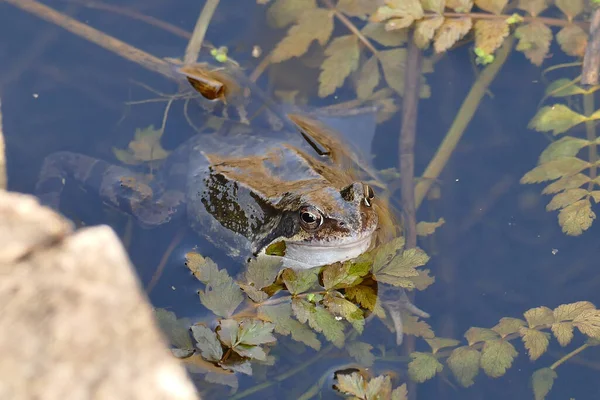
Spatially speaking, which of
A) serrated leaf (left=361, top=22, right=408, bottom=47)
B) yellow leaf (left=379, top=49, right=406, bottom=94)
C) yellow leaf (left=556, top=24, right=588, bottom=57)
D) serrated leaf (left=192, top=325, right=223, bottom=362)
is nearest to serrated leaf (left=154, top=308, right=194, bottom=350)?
serrated leaf (left=192, top=325, right=223, bottom=362)

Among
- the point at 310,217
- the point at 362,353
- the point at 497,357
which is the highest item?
the point at 310,217

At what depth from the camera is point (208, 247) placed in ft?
14.8

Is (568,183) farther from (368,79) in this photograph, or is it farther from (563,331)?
(368,79)

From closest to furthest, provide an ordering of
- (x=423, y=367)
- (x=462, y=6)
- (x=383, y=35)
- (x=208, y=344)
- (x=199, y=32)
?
(x=208, y=344), (x=423, y=367), (x=462, y=6), (x=383, y=35), (x=199, y=32)

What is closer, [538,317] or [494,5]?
[538,317]

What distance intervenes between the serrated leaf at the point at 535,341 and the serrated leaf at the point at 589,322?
0.66ft

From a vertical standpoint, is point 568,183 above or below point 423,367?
above

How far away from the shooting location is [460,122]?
4617 mm

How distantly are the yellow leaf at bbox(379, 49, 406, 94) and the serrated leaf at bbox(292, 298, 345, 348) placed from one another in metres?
2.06

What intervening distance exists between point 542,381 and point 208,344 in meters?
2.02

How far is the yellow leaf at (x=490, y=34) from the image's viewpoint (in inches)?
179

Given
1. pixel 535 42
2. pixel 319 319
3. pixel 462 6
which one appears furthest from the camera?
pixel 462 6

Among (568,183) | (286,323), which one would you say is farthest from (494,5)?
(286,323)

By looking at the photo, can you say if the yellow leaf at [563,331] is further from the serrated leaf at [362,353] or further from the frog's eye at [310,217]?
the frog's eye at [310,217]
